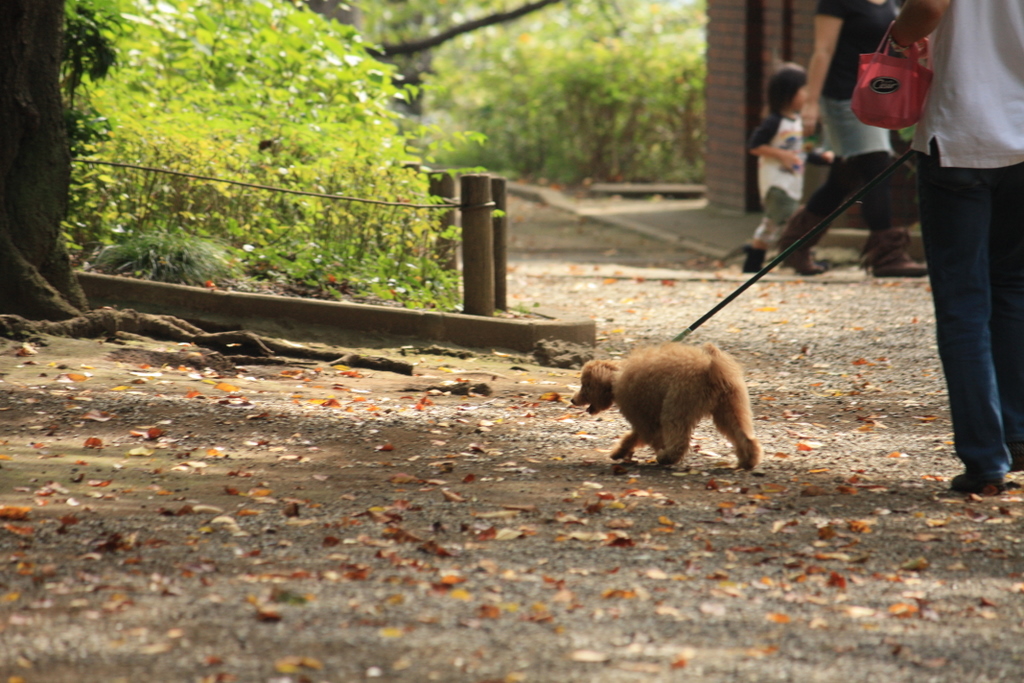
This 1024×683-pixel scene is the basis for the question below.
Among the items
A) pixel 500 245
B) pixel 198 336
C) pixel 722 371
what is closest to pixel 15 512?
pixel 722 371

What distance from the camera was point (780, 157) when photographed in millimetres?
10641

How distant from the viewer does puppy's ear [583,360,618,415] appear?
16.4 feet

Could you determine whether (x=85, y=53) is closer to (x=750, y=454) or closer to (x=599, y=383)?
(x=599, y=383)

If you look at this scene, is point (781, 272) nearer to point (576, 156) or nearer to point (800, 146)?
point (800, 146)

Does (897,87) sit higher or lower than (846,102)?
lower

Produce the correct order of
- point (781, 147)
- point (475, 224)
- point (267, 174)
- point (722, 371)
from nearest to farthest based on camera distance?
point (722, 371), point (475, 224), point (267, 174), point (781, 147)

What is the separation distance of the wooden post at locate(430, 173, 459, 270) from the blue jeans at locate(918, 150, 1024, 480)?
4656 millimetres

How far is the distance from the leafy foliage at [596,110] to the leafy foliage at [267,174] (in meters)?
11.4

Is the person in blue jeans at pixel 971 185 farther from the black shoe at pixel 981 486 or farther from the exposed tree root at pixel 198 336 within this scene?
the exposed tree root at pixel 198 336

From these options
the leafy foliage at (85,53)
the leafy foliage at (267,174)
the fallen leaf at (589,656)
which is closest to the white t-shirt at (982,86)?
the fallen leaf at (589,656)

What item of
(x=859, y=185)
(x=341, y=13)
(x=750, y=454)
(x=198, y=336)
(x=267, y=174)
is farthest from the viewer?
(x=341, y=13)

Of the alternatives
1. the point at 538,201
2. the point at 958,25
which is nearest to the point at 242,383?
the point at 958,25

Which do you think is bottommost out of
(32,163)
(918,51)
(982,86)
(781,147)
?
(32,163)

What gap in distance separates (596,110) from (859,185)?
38.8 feet
